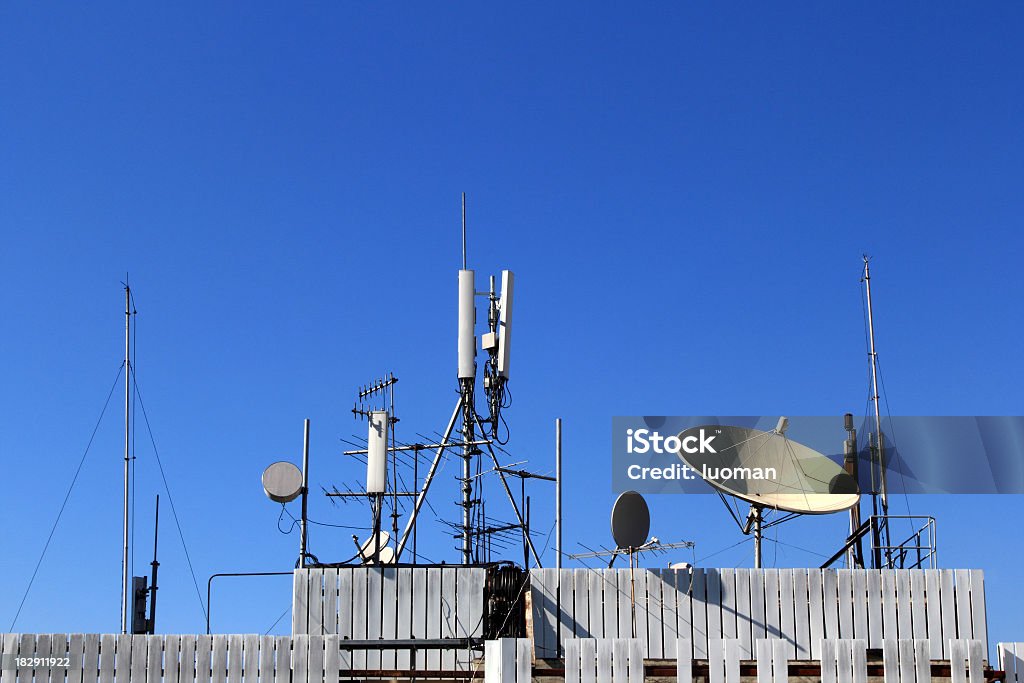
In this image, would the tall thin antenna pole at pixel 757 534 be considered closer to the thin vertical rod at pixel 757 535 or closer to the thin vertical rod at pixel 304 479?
the thin vertical rod at pixel 757 535

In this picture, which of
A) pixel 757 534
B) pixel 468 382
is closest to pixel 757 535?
pixel 757 534

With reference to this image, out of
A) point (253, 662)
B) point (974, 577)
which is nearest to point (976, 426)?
point (974, 577)

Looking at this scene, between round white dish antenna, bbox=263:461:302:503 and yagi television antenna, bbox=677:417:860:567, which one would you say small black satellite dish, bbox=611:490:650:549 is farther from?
round white dish antenna, bbox=263:461:302:503

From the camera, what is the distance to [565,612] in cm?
2412

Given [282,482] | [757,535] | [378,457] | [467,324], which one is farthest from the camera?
[467,324]

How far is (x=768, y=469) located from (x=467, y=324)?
6760 mm

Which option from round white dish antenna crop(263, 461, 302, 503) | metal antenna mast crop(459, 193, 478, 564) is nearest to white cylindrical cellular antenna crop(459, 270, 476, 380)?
metal antenna mast crop(459, 193, 478, 564)

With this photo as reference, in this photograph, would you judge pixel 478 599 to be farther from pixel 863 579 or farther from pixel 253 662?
pixel 863 579

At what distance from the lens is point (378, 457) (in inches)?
1000

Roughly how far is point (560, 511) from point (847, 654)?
7386mm

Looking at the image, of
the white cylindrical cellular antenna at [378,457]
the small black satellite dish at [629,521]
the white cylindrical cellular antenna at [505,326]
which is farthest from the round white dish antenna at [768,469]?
the white cylindrical cellular antenna at [378,457]

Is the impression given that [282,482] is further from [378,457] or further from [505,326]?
[505,326]

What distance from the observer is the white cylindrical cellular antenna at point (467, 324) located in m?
28.8

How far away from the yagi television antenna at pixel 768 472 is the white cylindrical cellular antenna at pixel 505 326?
418 cm
